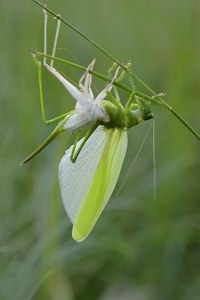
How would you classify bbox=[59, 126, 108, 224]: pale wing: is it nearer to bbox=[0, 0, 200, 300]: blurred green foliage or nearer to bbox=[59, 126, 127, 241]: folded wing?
bbox=[59, 126, 127, 241]: folded wing

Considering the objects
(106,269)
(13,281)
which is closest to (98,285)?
(106,269)

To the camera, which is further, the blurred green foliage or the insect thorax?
the blurred green foliage

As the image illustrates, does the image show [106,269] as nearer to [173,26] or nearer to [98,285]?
[98,285]

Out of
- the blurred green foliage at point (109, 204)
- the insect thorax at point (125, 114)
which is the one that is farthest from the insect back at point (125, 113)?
the blurred green foliage at point (109, 204)

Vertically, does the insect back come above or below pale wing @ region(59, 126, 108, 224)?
above

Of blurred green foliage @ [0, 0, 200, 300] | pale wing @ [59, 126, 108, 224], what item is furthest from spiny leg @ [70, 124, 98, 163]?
blurred green foliage @ [0, 0, 200, 300]

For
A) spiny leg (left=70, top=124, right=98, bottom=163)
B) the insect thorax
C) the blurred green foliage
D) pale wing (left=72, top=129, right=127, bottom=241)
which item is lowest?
the blurred green foliage
